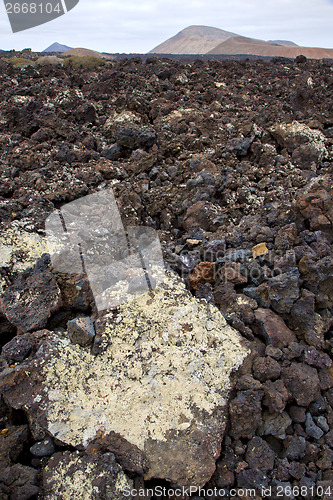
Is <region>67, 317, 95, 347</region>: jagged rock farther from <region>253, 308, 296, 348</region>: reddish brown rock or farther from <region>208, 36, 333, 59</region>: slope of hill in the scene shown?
<region>208, 36, 333, 59</region>: slope of hill

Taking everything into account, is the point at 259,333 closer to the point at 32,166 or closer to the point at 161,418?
→ the point at 161,418

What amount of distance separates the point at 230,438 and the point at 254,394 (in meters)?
0.28

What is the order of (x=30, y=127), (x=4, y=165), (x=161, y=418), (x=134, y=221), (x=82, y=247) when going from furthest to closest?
(x=30, y=127) → (x=4, y=165) → (x=134, y=221) → (x=82, y=247) → (x=161, y=418)

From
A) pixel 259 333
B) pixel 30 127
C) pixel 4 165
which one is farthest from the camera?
pixel 30 127

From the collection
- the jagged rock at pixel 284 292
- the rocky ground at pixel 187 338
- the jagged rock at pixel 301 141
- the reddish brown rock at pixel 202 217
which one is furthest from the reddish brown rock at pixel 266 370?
the jagged rock at pixel 301 141

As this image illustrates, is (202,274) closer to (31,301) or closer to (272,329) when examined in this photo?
(272,329)

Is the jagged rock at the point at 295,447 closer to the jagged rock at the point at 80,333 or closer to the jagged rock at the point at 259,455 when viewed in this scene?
the jagged rock at the point at 259,455

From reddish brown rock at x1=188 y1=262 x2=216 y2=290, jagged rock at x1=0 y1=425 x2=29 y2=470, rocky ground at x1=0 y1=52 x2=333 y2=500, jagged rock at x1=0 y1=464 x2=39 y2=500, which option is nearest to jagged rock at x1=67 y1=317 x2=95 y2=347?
rocky ground at x1=0 y1=52 x2=333 y2=500

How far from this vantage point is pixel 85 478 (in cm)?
166

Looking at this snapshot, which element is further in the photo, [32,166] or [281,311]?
[32,166]

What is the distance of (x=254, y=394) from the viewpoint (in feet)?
6.55

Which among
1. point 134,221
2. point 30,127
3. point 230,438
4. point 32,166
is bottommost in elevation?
point 230,438

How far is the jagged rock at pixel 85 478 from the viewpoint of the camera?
5.38ft

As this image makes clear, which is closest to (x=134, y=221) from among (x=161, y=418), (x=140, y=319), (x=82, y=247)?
(x=82, y=247)
